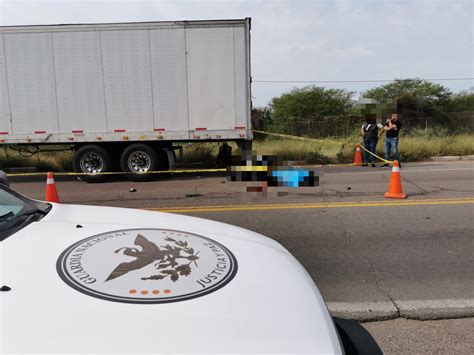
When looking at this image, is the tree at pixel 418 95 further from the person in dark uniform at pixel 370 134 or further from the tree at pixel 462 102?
the person in dark uniform at pixel 370 134

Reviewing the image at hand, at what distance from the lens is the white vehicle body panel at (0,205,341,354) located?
1336mm

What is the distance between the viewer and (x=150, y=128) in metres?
11.0

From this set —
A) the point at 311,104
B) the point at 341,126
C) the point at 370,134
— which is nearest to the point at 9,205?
the point at 370,134

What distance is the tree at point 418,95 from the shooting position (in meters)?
28.4

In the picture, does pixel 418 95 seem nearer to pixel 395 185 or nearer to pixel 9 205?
pixel 395 185

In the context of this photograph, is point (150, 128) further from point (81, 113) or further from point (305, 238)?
point (305, 238)

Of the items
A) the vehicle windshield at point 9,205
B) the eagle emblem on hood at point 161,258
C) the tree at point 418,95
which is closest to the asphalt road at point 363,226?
the eagle emblem on hood at point 161,258

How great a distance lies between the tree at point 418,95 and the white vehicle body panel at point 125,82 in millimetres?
19822

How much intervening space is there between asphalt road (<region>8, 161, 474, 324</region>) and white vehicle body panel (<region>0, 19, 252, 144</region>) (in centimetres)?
152

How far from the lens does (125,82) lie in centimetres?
1080

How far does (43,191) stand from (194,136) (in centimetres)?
402

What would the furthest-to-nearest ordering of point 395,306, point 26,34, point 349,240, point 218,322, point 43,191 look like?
point 26,34 → point 43,191 → point 349,240 → point 395,306 → point 218,322

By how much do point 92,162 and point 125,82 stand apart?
245 cm

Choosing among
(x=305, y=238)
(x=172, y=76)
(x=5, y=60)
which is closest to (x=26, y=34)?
(x=5, y=60)
